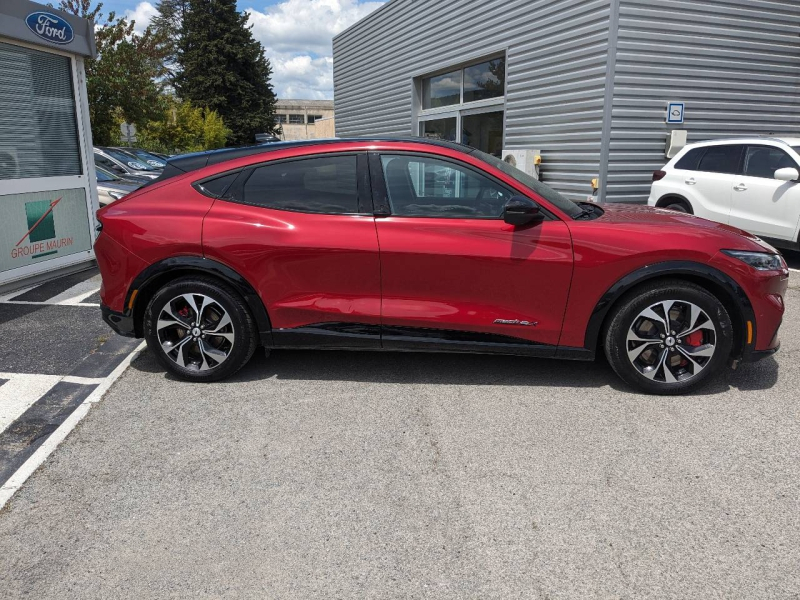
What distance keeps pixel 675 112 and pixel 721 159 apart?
1816 millimetres

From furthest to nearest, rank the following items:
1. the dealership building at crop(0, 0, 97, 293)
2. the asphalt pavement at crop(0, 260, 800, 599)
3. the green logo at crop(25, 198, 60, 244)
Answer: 1. the green logo at crop(25, 198, 60, 244)
2. the dealership building at crop(0, 0, 97, 293)
3. the asphalt pavement at crop(0, 260, 800, 599)

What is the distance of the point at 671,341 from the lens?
3.75 metres

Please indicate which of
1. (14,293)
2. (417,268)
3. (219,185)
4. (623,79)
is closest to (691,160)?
(623,79)

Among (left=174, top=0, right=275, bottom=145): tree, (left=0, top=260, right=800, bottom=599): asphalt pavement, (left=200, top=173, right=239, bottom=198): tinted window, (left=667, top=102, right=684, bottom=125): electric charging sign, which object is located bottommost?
(left=0, top=260, right=800, bottom=599): asphalt pavement

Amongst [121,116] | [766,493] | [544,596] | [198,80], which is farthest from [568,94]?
[198,80]

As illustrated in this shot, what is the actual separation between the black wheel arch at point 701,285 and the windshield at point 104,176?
9.75 metres

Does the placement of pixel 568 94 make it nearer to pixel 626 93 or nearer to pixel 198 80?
pixel 626 93

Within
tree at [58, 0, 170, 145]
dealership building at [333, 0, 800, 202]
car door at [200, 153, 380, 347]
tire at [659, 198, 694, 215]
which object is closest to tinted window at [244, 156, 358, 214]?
car door at [200, 153, 380, 347]

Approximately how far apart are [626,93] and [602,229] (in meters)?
6.45

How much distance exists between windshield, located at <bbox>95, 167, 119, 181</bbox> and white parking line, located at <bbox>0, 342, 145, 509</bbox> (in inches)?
291

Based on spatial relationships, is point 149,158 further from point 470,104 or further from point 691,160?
point 691,160

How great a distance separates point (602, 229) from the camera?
3.75 meters

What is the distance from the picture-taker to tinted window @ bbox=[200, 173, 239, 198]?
4.06m

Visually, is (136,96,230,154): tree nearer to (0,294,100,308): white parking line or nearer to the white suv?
(0,294,100,308): white parking line
